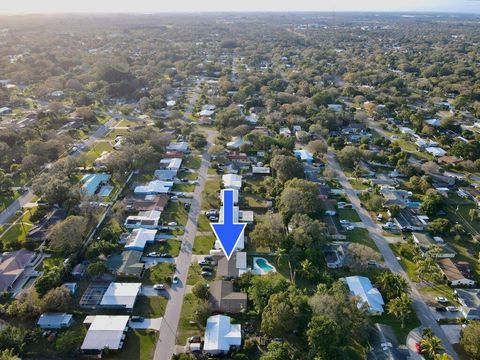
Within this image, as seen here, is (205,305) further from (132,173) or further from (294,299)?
(132,173)

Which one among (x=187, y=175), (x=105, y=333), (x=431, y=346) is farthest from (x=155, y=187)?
(x=431, y=346)

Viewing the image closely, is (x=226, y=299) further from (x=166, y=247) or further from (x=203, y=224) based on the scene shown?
(x=203, y=224)

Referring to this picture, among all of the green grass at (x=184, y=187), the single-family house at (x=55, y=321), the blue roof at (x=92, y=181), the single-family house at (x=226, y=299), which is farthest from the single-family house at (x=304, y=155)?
the single-family house at (x=55, y=321)

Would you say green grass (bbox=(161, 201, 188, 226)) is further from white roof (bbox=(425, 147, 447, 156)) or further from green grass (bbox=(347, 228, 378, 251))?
white roof (bbox=(425, 147, 447, 156))

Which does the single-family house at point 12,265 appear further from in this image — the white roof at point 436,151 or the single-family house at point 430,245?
the white roof at point 436,151

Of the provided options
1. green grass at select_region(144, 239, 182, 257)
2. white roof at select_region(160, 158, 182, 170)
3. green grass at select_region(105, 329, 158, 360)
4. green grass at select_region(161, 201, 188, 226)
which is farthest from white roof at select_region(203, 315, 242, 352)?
white roof at select_region(160, 158, 182, 170)

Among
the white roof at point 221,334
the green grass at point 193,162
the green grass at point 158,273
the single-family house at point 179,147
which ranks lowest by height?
the green grass at point 158,273
